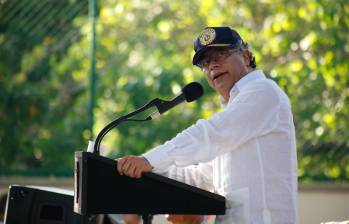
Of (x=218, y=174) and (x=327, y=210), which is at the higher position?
(x=327, y=210)

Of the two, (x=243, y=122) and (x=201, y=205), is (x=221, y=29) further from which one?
(x=201, y=205)

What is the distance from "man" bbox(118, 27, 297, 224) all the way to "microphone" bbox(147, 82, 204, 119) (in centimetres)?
10

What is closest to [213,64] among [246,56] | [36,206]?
[246,56]

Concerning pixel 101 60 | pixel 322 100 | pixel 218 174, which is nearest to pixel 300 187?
pixel 322 100

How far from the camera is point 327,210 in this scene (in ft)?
23.3

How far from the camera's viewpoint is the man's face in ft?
13.4

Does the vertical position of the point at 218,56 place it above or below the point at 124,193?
above

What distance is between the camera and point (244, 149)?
3.88 meters

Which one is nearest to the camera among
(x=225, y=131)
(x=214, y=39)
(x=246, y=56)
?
(x=225, y=131)

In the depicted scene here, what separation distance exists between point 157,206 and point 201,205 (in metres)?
0.17

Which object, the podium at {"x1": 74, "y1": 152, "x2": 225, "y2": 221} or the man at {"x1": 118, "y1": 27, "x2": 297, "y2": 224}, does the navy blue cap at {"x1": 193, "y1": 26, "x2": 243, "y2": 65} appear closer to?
the man at {"x1": 118, "y1": 27, "x2": 297, "y2": 224}

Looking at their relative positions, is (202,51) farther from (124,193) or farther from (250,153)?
(124,193)

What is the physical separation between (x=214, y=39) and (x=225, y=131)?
1.34ft

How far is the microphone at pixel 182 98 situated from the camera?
150 inches
